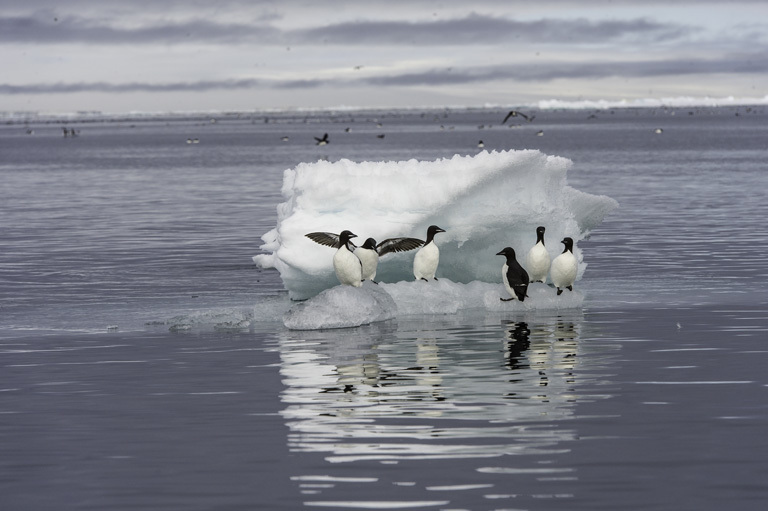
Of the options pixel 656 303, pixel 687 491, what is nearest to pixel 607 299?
pixel 656 303

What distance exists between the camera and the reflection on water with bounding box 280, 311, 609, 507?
1143 cm

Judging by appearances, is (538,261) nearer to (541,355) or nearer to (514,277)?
(514,277)

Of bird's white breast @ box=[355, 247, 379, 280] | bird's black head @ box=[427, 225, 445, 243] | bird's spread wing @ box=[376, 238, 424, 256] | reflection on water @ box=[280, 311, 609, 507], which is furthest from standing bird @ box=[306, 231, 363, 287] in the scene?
bird's black head @ box=[427, 225, 445, 243]

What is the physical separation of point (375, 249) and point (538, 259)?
3.03m

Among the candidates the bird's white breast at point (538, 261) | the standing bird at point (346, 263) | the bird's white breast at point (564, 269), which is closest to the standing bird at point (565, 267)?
the bird's white breast at point (564, 269)

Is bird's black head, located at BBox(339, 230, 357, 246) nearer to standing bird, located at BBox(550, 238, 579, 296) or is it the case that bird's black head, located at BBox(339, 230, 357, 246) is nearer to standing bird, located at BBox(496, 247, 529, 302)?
standing bird, located at BBox(496, 247, 529, 302)

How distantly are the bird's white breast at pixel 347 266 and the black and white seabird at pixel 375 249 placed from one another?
45cm

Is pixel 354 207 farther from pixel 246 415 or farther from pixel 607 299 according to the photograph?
pixel 246 415

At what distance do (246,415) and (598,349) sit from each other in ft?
20.1

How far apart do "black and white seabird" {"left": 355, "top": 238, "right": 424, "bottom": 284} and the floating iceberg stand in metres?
0.30

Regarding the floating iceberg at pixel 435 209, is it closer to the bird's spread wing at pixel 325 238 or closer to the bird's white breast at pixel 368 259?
the bird's spread wing at pixel 325 238

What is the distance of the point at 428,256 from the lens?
21281 mm

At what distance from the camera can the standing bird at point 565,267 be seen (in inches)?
835

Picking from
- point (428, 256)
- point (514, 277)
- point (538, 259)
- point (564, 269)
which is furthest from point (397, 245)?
point (564, 269)
